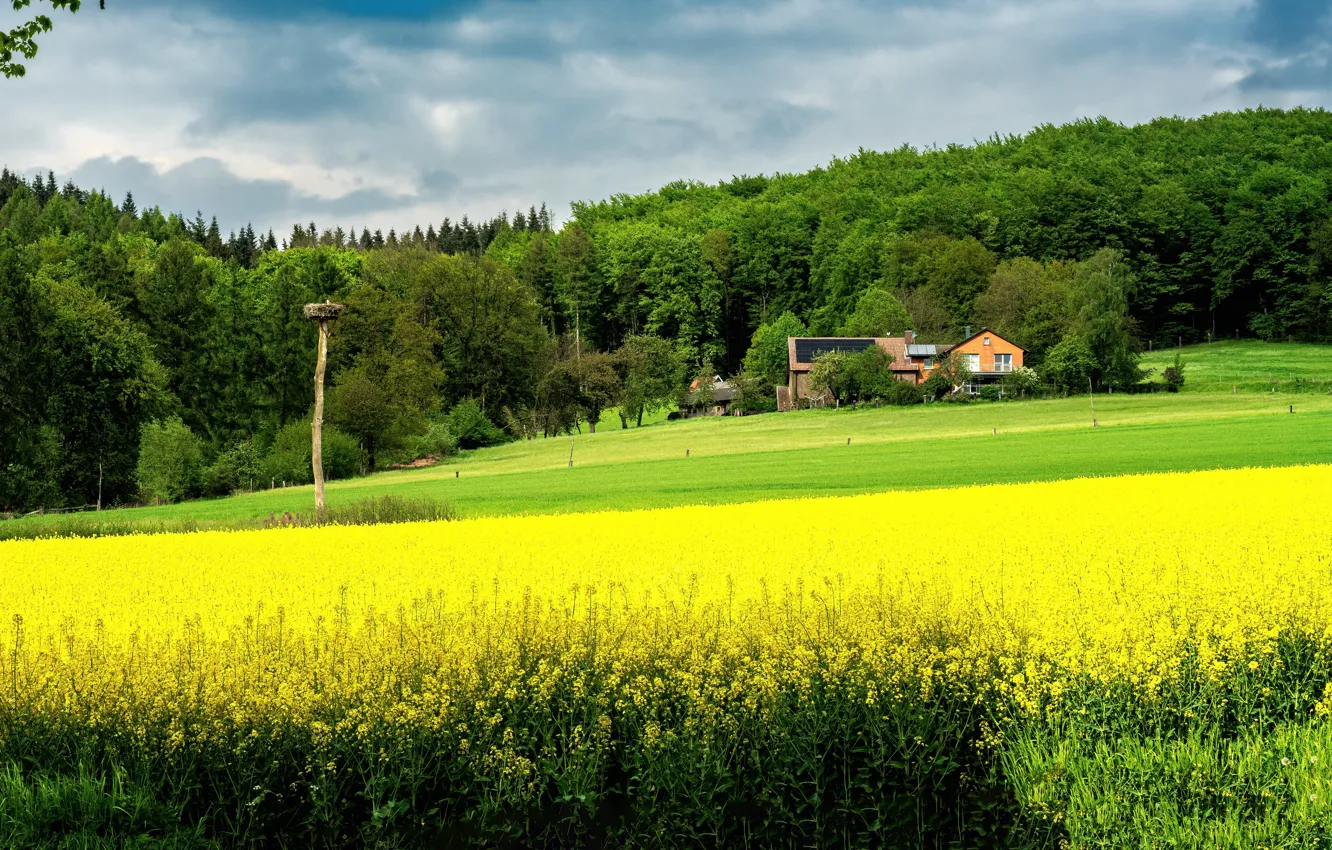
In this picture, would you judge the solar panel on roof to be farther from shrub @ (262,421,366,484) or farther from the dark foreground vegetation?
the dark foreground vegetation

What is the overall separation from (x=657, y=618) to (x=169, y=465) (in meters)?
60.9

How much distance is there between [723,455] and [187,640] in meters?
53.7

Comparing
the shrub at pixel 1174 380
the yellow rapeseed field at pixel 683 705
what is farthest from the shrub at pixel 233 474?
the shrub at pixel 1174 380

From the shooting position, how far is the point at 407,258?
120 metres

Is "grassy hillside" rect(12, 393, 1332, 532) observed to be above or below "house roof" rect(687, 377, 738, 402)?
below

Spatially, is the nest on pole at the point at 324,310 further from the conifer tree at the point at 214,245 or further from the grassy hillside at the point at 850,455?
the conifer tree at the point at 214,245

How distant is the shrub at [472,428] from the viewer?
Result: 8731 centimetres

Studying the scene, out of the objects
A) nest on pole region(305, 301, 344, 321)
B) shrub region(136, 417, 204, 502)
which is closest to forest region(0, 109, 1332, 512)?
shrub region(136, 417, 204, 502)

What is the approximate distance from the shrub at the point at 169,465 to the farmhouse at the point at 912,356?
57000 mm

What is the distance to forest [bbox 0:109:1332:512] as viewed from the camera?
66.7m

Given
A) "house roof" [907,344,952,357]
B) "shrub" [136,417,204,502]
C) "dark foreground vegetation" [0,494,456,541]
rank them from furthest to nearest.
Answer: "house roof" [907,344,952,357] → "shrub" [136,417,204,502] → "dark foreground vegetation" [0,494,456,541]

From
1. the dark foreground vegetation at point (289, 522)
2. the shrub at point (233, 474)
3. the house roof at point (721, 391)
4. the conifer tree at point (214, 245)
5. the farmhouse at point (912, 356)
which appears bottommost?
the shrub at point (233, 474)

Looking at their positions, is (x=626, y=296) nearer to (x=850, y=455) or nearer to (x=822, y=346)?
(x=822, y=346)

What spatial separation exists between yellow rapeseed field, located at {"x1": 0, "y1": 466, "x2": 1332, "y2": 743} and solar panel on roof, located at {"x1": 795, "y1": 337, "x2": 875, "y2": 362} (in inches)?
3671
